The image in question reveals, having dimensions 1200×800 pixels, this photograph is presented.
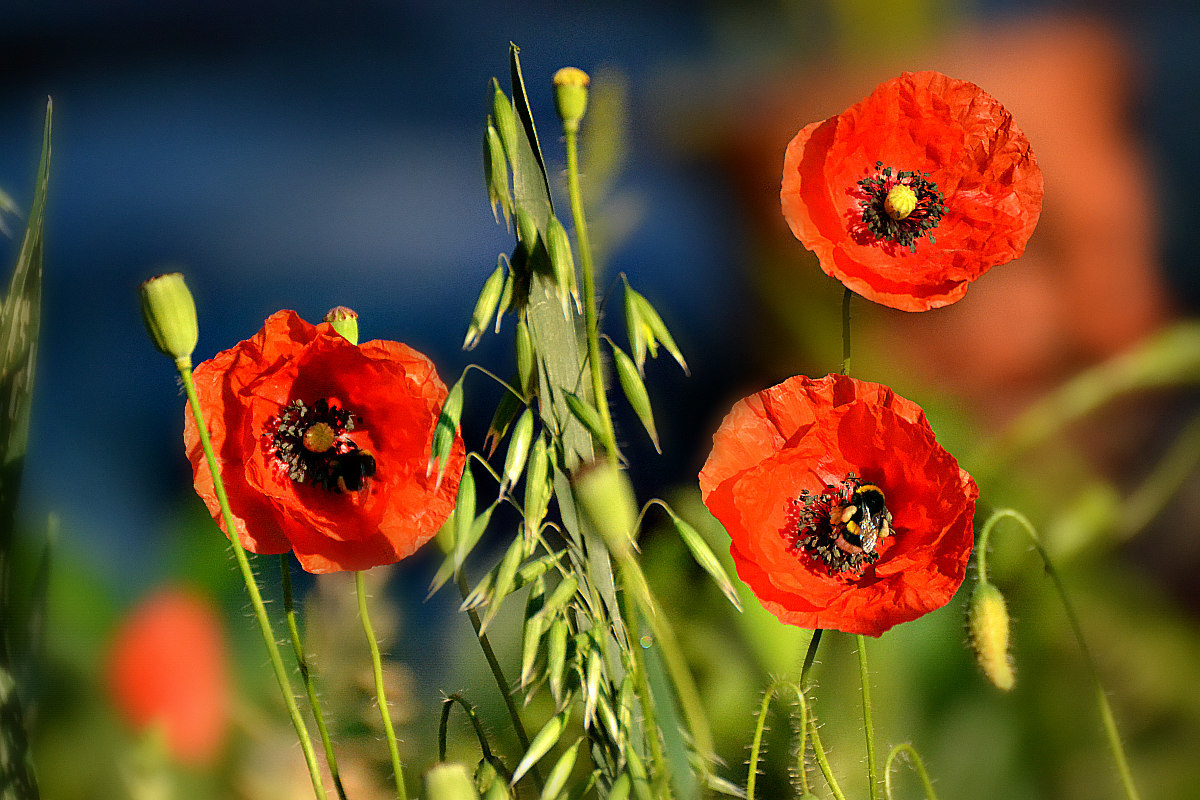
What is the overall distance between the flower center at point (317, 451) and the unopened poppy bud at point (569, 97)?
0.12m

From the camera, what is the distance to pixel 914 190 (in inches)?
11.9

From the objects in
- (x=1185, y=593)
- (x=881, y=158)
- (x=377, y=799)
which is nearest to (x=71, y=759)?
(x=377, y=799)

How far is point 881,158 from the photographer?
0.98ft

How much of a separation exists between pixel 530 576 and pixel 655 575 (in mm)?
208

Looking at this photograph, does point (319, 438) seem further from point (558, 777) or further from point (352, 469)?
point (558, 777)

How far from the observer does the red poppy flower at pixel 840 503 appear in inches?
10.0

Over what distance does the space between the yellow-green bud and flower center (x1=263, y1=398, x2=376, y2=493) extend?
0.17 meters

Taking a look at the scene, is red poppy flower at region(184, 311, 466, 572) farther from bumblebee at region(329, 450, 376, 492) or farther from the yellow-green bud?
the yellow-green bud

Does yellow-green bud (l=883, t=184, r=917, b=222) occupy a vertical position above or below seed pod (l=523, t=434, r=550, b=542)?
above

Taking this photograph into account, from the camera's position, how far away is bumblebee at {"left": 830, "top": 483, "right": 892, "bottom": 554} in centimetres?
28

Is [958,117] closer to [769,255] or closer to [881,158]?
[881,158]

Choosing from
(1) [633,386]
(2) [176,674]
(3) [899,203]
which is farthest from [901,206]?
(2) [176,674]

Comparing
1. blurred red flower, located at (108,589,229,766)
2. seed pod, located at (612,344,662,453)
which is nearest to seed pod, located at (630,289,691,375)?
seed pod, located at (612,344,662,453)

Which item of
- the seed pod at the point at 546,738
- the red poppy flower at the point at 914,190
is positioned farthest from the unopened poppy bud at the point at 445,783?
the red poppy flower at the point at 914,190
